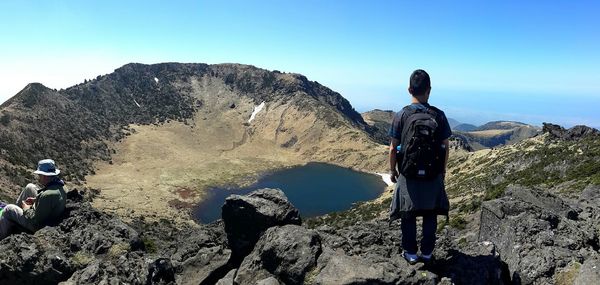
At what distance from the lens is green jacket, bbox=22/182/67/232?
12.8 metres

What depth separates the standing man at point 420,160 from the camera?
8594 mm

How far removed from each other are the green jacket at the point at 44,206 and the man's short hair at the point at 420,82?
10.5 metres

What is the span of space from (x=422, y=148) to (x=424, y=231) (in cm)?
190

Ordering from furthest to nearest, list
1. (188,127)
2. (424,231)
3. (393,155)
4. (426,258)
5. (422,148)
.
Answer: (188,127)
(426,258)
(424,231)
(393,155)
(422,148)

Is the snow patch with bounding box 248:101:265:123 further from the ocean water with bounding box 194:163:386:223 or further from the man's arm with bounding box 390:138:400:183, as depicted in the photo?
the man's arm with bounding box 390:138:400:183

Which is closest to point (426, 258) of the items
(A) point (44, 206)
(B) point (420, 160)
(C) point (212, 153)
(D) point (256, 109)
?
(B) point (420, 160)

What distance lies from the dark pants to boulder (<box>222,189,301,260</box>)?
4.57 m

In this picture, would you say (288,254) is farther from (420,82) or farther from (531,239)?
(531,239)

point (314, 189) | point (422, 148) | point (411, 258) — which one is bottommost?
point (314, 189)

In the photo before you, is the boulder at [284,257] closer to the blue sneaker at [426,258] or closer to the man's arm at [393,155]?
the blue sneaker at [426,258]

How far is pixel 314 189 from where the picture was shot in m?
90.9

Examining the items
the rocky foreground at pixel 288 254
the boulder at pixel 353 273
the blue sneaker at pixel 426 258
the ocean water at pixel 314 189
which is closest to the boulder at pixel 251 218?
the rocky foreground at pixel 288 254

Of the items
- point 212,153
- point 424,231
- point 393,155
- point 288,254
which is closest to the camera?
point 393,155

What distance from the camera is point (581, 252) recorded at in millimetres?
10328
